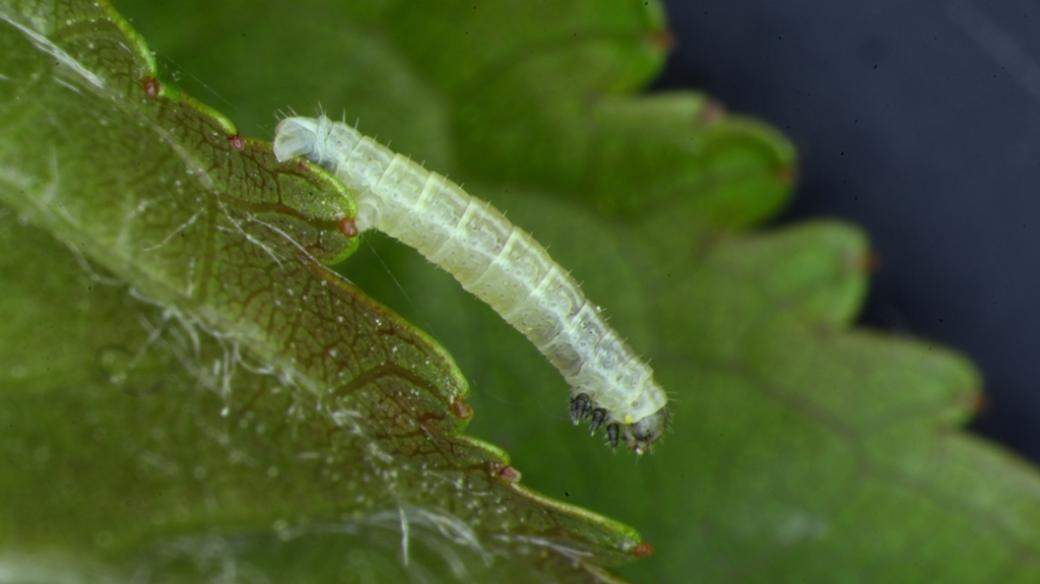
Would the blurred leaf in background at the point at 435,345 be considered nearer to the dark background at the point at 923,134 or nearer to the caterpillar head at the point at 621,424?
the caterpillar head at the point at 621,424

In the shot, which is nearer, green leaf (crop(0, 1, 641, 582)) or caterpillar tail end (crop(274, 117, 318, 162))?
green leaf (crop(0, 1, 641, 582))

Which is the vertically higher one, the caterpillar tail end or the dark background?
the dark background

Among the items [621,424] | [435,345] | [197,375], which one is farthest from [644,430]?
[197,375]

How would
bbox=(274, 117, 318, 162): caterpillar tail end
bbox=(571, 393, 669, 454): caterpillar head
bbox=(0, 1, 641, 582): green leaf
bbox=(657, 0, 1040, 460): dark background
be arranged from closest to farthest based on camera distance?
bbox=(0, 1, 641, 582): green leaf, bbox=(274, 117, 318, 162): caterpillar tail end, bbox=(571, 393, 669, 454): caterpillar head, bbox=(657, 0, 1040, 460): dark background

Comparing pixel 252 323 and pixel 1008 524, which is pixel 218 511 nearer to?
pixel 252 323

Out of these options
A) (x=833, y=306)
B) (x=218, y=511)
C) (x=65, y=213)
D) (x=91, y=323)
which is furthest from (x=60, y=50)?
(x=833, y=306)

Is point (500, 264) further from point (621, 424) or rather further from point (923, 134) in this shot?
point (923, 134)

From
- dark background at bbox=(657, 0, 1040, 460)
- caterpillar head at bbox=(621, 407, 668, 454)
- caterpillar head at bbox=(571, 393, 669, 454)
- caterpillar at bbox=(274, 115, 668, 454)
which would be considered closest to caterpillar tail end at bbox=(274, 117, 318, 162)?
caterpillar at bbox=(274, 115, 668, 454)

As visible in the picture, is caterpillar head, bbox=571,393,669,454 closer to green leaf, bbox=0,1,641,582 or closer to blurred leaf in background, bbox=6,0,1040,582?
blurred leaf in background, bbox=6,0,1040,582
